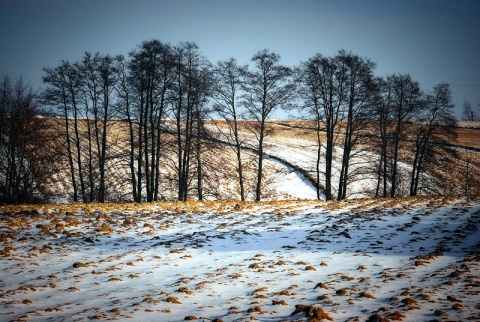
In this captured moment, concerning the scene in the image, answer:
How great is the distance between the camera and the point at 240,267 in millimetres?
6637

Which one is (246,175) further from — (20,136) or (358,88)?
(20,136)

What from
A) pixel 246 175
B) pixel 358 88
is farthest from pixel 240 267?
pixel 246 175

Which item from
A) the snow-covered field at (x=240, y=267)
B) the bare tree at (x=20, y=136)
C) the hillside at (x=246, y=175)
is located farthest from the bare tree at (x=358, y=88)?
the bare tree at (x=20, y=136)

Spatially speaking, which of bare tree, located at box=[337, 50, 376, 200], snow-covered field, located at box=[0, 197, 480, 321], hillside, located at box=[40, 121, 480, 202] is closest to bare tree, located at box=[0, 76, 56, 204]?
hillside, located at box=[40, 121, 480, 202]

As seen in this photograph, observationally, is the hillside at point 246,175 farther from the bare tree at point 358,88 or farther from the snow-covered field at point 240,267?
the snow-covered field at point 240,267

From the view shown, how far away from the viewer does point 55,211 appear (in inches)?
497

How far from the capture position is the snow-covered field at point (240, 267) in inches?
166

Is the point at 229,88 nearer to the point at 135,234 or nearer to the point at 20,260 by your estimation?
the point at 135,234

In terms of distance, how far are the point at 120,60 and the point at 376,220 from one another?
21.5 metres

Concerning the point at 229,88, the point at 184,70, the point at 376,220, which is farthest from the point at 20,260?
the point at 229,88

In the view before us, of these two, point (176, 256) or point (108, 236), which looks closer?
point (176, 256)

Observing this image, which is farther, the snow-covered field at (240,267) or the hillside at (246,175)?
the hillside at (246,175)

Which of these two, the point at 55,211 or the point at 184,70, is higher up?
the point at 184,70

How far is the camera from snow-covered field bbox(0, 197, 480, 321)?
4215mm
